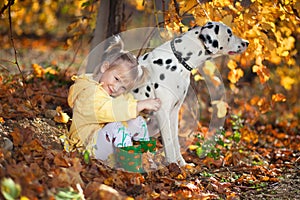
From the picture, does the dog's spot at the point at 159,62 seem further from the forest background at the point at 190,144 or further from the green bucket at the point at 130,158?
the green bucket at the point at 130,158

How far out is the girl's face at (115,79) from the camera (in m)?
3.54

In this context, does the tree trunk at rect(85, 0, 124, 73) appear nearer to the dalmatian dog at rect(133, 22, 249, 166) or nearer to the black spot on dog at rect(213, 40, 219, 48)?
the dalmatian dog at rect(133, 22, 249, 166)

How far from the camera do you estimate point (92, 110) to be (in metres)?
3.50

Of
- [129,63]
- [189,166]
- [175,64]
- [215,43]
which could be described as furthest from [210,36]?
[189,166]

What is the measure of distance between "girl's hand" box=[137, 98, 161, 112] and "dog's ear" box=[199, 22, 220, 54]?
1.76 ft

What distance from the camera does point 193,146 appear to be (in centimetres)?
439

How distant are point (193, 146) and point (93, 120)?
1.16m

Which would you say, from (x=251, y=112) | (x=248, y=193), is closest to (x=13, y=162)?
(x=248, y=193)

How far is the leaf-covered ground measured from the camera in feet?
9.13

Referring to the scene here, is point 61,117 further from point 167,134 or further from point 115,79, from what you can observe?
point 167,134

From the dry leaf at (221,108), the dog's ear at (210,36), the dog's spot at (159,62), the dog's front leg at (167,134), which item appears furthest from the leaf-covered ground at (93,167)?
the dog's ear at (210,36)

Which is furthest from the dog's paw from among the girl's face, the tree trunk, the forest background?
the tree trunk

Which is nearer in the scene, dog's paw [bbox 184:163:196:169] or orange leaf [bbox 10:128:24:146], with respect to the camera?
orange leaf [bbox 10:128:24:146]

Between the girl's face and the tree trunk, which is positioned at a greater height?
the tree trunk
